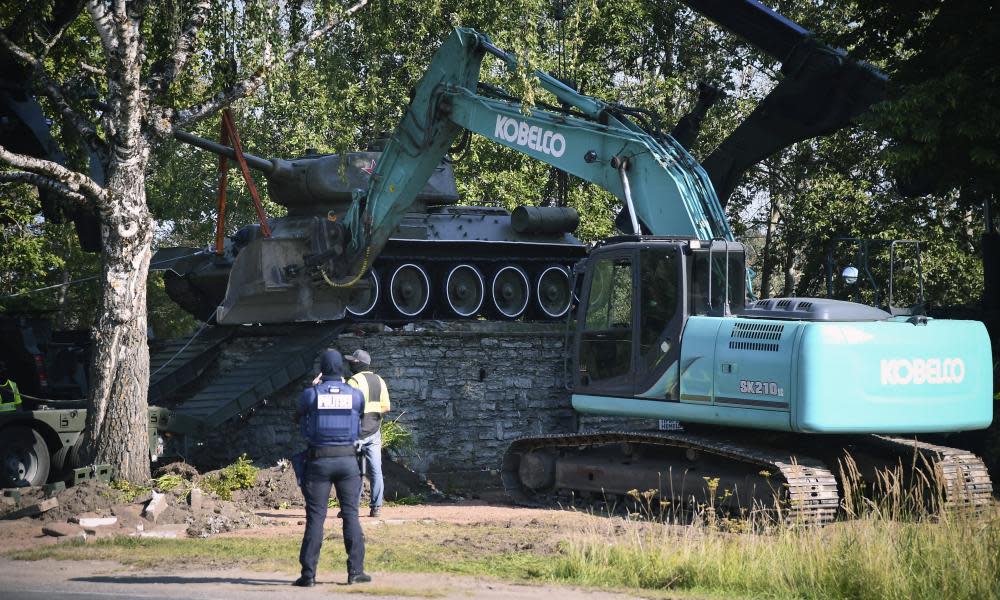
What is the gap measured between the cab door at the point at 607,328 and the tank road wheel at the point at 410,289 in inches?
336

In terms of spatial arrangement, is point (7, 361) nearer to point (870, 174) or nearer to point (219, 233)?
point (219, 233)

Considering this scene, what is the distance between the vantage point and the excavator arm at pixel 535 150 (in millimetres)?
13672

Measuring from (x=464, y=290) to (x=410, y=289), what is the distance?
1129mm

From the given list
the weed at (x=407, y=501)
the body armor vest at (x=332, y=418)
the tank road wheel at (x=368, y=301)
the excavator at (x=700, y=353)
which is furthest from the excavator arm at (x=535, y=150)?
the body armor vest at (x=332, y=418)

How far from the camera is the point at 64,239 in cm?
2909

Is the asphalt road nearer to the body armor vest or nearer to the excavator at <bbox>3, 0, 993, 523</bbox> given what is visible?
the body armor vest

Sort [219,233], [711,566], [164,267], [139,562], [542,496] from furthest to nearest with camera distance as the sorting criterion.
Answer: [164,267], [219,233], [542,496], [139,562], [711,566]

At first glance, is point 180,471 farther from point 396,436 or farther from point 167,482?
point 396,436

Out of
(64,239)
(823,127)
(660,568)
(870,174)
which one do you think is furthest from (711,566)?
(64,239)

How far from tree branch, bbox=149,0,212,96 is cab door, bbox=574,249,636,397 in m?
5.26

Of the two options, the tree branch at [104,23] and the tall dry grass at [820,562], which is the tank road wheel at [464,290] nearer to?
the tree branch at [104,23]

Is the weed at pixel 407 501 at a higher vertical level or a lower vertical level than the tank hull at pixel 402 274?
lower

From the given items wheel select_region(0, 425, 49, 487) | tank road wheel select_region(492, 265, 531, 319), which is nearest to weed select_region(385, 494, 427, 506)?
wheel select_region(0, 425, 49, 487)

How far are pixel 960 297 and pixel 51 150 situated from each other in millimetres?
15994
